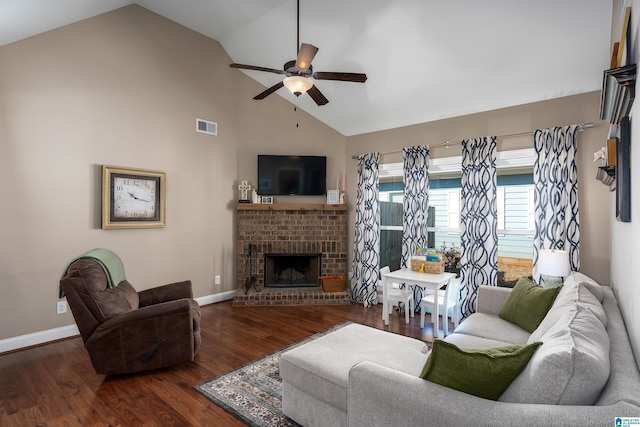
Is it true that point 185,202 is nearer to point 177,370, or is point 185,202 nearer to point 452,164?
point 177,370

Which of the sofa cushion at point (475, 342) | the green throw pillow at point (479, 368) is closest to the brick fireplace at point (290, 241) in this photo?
the sofa cushion at point (475, 342)

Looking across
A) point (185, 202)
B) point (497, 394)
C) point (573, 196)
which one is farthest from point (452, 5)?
point (185, 202)

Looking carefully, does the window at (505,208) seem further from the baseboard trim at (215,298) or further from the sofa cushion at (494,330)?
the baseboard trim at (215,298)

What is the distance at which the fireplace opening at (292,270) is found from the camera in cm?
536

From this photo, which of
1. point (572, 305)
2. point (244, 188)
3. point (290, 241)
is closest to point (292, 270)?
point (290, 241)

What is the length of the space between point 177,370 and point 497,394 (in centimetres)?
255

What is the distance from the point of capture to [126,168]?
3971 millimetres

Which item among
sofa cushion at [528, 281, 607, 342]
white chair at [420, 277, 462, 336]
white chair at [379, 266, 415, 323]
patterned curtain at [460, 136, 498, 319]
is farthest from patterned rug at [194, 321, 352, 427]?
patterned curtain at [460, 136, 498, 319]

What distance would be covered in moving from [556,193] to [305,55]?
9.75ft

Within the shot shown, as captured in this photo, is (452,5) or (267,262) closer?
(452,5)

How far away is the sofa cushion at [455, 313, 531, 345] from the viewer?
2.48 metres

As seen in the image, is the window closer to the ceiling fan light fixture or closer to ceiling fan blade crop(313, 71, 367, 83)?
ceiling fan blade crop(313, 71, 367, 83)

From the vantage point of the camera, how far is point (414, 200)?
4.58 metres

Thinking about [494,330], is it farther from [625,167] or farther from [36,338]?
[36,338]
